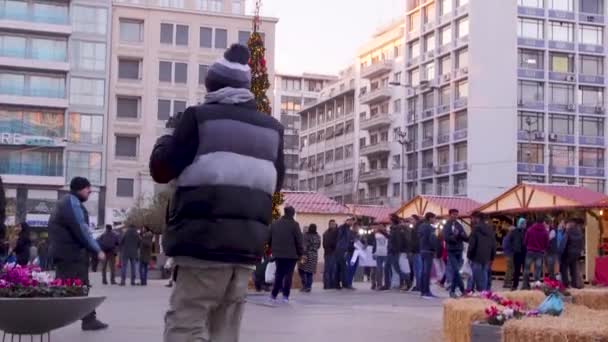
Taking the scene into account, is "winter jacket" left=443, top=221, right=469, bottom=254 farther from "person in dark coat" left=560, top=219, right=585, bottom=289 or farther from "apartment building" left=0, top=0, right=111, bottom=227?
"apartment building" left=0, top=0, right=111, bottom=227

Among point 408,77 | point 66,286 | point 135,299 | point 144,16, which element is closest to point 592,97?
point 408,77

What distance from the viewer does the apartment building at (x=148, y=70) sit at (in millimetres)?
Answer: 71500

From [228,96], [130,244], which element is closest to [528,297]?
[228,96]

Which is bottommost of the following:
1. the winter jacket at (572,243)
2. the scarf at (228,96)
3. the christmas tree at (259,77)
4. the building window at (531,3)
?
the winter jacket at (572,243)

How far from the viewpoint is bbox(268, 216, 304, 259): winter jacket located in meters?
16.4

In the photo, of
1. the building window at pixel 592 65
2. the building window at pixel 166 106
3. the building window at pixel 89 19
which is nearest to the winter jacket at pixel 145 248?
the building window at pixel 89 19

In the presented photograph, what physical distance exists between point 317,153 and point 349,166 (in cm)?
1146

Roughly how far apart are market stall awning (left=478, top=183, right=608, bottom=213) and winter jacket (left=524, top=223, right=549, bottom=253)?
8.05 meters

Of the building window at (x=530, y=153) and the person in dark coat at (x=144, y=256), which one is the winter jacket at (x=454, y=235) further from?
the building window at (x=530, y=153)

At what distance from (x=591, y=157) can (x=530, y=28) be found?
40.4 ft

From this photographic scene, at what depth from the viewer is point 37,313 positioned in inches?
286

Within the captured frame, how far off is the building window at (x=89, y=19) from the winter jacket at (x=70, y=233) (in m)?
62.1

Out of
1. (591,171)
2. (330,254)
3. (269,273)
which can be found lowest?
(269,273)

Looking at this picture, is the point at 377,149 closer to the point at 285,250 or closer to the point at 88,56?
the point at 88,56
